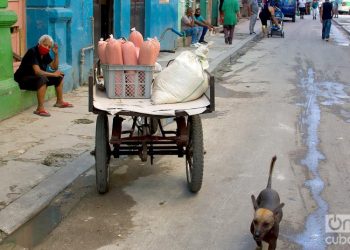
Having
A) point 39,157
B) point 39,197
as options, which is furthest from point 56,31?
point 39,197

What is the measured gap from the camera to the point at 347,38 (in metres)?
27.8

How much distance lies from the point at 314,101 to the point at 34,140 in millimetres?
5706

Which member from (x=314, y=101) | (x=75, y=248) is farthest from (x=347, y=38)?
(x=75, y=248)

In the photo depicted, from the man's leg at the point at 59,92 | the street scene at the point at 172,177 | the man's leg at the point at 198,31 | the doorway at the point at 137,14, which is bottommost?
the street scene at the point at 172,177

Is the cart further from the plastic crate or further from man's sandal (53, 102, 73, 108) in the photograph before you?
man's sandal (53, 102, 73, 108)

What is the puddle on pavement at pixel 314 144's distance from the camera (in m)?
4.87

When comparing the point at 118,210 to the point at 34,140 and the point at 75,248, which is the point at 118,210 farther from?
the point at 34,140

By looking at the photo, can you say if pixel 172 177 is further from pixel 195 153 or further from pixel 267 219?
pixel 267 219

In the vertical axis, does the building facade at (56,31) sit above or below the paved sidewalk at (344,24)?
above

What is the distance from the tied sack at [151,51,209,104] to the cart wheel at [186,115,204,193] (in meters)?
Answer: 0.25

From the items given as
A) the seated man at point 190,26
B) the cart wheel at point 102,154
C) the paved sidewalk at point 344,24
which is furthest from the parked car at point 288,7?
the cart wheel at point 102,154

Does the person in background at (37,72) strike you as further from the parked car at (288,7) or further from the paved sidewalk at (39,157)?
the parked car at (288,7)

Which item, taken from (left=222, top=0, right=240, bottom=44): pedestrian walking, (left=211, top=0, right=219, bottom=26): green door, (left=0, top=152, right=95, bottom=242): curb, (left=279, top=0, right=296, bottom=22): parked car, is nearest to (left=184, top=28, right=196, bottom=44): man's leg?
(left=222, top=0, right=240, bottom=44): pedestrian walking

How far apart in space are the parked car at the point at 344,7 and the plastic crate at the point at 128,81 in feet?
164
